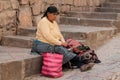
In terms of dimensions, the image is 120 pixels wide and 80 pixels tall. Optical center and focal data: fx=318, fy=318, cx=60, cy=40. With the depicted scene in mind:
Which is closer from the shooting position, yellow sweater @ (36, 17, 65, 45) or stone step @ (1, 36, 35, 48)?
yellow sweater @ (36, 17, 65, 45)

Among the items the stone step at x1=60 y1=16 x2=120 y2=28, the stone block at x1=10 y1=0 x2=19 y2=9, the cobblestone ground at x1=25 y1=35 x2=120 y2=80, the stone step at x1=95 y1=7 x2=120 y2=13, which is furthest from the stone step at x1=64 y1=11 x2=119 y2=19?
the stone block at x1=10 y1=0 x2=19 y2=9

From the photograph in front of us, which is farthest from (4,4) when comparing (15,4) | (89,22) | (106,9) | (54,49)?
(106,9)

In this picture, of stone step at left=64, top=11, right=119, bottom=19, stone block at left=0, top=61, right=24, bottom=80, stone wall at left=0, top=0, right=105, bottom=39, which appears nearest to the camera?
stone block at left=0, top=61, right=24, bottom=80

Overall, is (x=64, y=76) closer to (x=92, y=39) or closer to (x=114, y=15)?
(x=92, y=39)

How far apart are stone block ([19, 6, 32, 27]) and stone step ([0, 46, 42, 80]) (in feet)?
5.11

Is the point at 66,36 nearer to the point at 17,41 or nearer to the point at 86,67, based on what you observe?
the point at 17,41

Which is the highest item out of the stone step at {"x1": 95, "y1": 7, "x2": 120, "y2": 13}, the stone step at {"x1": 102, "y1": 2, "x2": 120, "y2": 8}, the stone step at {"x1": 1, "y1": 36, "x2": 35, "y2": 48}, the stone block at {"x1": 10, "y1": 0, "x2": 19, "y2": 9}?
the stone block at {"x1": 10, "y1": 0, "x2": 19, "y2": 9}

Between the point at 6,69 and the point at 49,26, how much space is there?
123 cm

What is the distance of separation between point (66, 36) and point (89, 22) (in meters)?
1.71

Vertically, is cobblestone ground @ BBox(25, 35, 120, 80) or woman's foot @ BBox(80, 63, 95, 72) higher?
woman's foot @ BBox(80, 63, 95, 72)

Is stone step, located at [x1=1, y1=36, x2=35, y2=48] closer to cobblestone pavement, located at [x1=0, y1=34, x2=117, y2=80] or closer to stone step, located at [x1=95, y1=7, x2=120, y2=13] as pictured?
cobblestone pavement, located at [x1=0, y1=34, x2=117, y2=80]

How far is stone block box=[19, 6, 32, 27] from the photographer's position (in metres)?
7.19

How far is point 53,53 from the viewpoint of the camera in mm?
5359

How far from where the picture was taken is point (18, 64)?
4.98 metres
